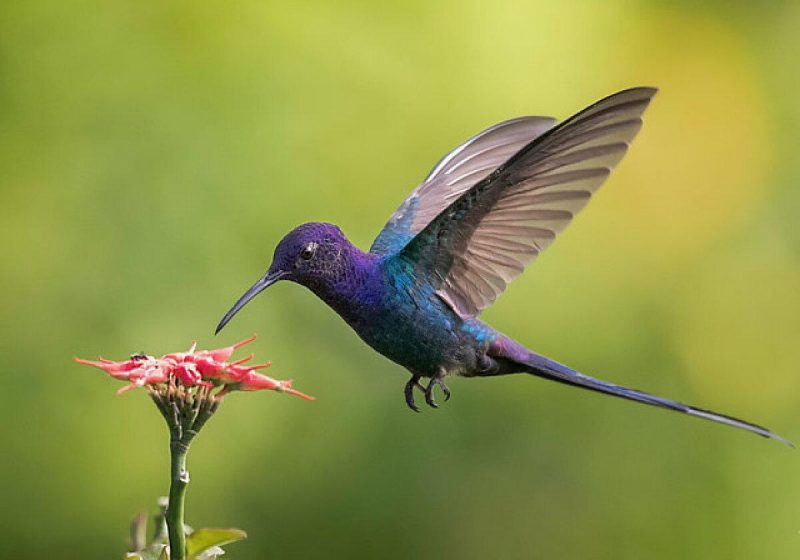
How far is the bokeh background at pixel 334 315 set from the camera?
3.43 meters

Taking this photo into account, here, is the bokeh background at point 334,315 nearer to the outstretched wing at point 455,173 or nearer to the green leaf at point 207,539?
the outstretched wing at point 455,173

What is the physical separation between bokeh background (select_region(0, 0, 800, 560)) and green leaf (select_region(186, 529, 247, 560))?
1.58 metres

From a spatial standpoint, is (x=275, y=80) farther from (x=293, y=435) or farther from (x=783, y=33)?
(x=783, y=33)

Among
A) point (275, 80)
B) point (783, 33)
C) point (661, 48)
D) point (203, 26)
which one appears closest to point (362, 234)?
point (275, 80)

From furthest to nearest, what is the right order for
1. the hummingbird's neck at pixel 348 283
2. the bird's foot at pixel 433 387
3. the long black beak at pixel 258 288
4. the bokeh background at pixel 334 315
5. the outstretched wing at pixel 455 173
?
the bokeh background at pixel 334 315
the outstretched wing at pixel 455 173
the bird's foot at pixel 433 387
the hummingbird's neck at pixel 348 283
the long black beak at pixel 258 288

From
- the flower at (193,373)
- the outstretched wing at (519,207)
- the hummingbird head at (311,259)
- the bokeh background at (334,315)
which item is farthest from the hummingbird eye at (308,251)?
the bokeh background at (334,315)

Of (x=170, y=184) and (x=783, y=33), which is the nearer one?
(x=170, y=184)

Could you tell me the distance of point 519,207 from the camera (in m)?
2.59

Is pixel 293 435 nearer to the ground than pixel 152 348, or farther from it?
nearer to the ground

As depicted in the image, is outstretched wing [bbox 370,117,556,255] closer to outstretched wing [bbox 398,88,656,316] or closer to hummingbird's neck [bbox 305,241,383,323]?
outstretched wing [bbox 398,88,656,316]

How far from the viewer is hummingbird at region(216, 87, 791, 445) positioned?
7.67 ft

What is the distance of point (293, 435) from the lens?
347 centimetres

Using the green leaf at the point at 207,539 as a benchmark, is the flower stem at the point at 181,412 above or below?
above

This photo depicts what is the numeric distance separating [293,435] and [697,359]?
1.37 m
